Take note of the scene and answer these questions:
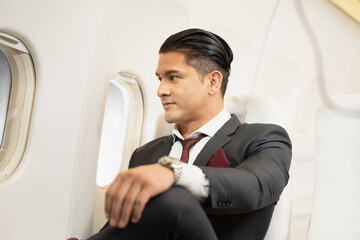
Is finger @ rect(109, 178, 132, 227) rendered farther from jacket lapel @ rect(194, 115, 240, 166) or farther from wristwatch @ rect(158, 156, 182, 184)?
jacket lapel @ rect(194, 115, 240, 166)

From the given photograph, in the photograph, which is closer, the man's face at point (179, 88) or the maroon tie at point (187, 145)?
the maroon tie at point (187, 145)

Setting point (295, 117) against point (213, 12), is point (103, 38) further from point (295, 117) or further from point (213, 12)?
point (295, 117)

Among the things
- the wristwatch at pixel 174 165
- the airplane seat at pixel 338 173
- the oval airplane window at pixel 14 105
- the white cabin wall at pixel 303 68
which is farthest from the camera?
the white cabin wall at pixel 303 68

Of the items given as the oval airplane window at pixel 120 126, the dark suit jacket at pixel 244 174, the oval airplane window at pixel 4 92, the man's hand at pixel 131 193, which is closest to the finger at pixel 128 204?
the man's hand at pixel 131 193

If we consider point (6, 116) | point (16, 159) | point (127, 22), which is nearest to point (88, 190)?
point (16, 159)

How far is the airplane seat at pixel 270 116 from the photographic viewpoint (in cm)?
176

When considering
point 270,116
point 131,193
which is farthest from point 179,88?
point 131,193

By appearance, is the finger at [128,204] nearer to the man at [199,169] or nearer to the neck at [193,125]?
the man at [199,169]

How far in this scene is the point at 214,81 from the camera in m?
1.96

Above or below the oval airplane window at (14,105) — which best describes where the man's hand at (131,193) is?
below

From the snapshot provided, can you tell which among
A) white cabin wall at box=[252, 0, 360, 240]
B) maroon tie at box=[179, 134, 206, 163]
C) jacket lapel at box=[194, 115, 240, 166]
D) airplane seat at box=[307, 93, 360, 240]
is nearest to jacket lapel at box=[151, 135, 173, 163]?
maroon tie at box=[179, 134, 206, 163]

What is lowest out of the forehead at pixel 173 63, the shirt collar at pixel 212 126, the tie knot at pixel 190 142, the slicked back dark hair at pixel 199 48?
the tie knot at pixel 190 142

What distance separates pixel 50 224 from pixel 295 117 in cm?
359

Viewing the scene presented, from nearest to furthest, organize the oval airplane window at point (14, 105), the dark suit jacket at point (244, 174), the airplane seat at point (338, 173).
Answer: the dark suit jacket at point (244, 174), the airplane seat at point (338, 173), the oval airplane window at point (14, 105)
